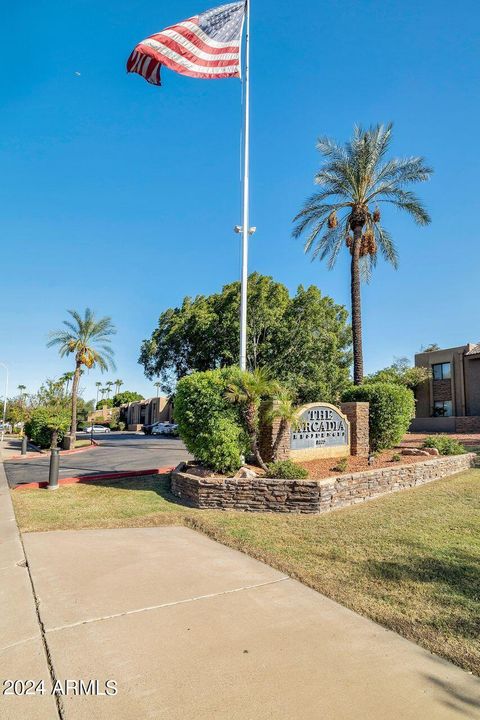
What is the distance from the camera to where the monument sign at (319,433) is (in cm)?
1024

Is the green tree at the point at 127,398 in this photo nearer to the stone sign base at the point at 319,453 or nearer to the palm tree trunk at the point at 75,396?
the palm tree trunk at the point at 75,396

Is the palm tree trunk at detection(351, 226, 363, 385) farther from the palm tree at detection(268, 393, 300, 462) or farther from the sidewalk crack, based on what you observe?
the sidewalk crack

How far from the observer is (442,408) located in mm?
34031

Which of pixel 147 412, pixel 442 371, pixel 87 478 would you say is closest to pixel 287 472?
pixel 87 478

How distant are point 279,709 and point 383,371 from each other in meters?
35.7

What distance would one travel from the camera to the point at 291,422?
960cm

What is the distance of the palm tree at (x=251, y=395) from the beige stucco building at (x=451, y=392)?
24.8 meters

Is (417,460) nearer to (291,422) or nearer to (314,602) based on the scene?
(291,422)

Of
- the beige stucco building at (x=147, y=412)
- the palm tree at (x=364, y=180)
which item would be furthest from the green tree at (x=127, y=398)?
the palm tree at (x=364, y=180)

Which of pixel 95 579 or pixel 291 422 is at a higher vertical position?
pixel 291 422

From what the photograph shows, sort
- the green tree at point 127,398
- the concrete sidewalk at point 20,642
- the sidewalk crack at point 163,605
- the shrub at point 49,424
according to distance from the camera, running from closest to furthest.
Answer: the concrete sidewalk at point 20,642
the sidewalk crack at point 163,605
the shrub at point 49,424
the green tree at point 127,398

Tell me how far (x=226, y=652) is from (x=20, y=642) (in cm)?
162

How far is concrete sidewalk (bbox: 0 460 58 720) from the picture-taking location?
2.69m

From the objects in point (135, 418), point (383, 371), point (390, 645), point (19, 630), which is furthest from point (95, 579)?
point (135, 418)
